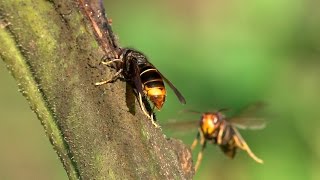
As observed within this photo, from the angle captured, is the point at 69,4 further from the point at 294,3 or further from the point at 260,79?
the point at 294,3

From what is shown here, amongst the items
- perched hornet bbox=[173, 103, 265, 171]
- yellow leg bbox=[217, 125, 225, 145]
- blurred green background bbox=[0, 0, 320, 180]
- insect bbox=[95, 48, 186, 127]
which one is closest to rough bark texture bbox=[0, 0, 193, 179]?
insect bbox=[95, 48, 186, 127]

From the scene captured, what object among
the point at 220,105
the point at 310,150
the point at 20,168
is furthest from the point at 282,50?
the point at 20,168

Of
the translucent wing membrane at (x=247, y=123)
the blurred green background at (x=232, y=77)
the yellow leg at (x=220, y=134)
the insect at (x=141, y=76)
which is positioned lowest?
the blurred green background at (x=232, y=77)

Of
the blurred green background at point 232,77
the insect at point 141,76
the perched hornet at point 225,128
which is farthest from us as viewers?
the blurred green background at point 232,77

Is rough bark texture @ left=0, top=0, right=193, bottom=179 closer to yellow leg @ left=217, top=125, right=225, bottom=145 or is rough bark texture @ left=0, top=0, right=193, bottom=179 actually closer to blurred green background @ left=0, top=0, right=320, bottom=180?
yellow leg @ left=217, top=125, right=225, bottom=145

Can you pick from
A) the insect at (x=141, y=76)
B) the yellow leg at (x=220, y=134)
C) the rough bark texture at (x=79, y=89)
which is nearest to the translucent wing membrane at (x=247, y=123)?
the yellow leg at (x=220, y=134)

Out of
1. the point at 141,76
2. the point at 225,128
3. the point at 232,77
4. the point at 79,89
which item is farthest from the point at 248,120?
the point at 79,89

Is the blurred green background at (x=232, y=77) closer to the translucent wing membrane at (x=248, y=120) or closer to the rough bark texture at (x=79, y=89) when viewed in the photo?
the translucent wing membrane at (x=248, y=120)
